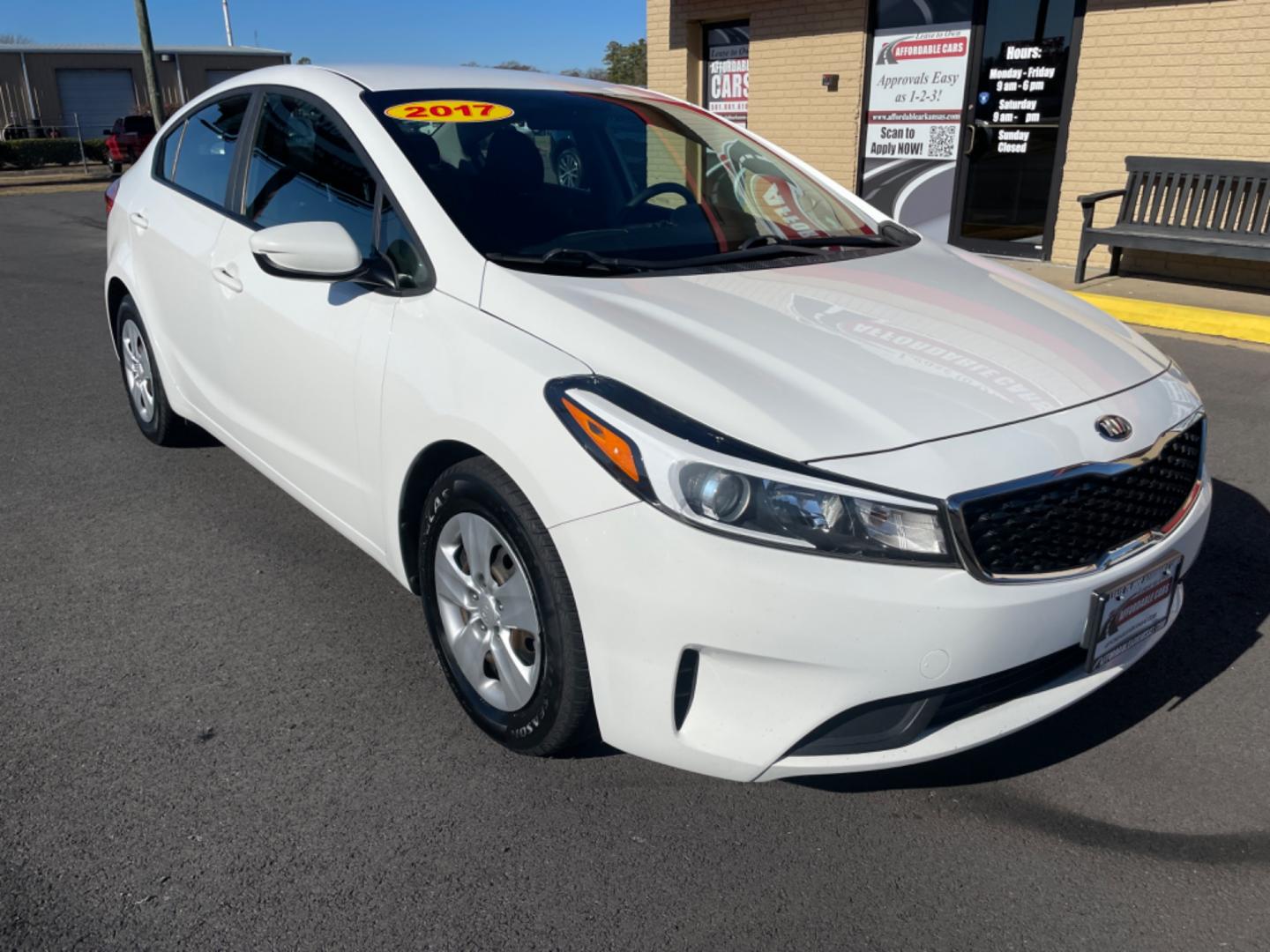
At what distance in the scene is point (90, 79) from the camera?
45750 mm

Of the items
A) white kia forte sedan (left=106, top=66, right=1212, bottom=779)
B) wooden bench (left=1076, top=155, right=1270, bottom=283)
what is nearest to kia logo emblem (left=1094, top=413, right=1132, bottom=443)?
white kia forte sedan (left=106, top=66, right=1212, bottom=779)

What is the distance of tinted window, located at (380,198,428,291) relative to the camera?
2754 mm

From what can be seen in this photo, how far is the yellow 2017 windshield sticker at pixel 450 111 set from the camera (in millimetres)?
3113

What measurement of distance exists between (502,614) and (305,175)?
170 cm

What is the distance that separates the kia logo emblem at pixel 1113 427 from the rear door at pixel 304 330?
5.76ft

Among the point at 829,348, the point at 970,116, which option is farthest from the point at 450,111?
the point at 970,116

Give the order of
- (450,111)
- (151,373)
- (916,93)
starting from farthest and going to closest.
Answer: (916,93) → (151,373) → (450,111)

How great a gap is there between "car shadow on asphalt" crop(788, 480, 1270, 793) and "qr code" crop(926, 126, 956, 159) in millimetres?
7277

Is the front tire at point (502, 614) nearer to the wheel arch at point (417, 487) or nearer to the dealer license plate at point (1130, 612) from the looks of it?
the wheel arch at point (417, 487)

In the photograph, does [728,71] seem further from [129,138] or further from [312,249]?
[129,138]

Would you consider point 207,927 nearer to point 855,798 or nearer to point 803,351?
point 855,798

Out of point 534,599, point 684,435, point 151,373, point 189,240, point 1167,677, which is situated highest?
point 189,240

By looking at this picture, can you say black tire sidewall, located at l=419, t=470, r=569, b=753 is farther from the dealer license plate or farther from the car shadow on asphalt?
the dealer license plate

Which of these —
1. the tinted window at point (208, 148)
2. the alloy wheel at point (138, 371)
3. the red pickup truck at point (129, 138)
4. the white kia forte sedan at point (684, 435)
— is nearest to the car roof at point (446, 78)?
the white kia forte sedan at point (684, 435)
